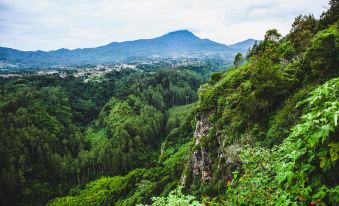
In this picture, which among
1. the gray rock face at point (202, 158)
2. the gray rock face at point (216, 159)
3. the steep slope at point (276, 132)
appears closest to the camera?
the steep slope at point (276, 132)

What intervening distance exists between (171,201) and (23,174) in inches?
4328

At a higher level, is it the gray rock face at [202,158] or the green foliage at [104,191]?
the gray rock face at [202,158]

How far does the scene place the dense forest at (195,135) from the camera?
20.2ft

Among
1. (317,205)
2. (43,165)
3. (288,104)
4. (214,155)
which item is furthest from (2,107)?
(317,205)

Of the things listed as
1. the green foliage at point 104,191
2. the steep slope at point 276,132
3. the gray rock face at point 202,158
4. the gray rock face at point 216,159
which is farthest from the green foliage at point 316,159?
Result: the green foliage at point 104,191

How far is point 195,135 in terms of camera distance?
124 ft

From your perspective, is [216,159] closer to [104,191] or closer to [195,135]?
[195,135]

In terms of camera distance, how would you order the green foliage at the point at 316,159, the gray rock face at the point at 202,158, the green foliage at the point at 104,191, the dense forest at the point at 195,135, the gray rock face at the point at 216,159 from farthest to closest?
the green foliage at the point at 104,191 < the gray rock face at the point at 202,158 < the gray rock face at the point at 216,159 < the dense forest at the point at 195,135 < the green foliage at the point at 316,159

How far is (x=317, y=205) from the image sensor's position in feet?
17.3

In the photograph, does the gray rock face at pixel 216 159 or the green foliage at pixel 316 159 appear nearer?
the green foliage at pixel 316 159

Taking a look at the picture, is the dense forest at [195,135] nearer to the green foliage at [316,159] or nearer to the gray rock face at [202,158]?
the green foliage at [316,159]

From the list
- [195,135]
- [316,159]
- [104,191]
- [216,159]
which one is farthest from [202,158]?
[104,191]

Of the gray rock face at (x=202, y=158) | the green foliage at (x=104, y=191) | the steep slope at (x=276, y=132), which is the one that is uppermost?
the steep slope at (x=276, y=132)

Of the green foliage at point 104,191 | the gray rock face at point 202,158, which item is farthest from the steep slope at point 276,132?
the green foliage at point 104,191
